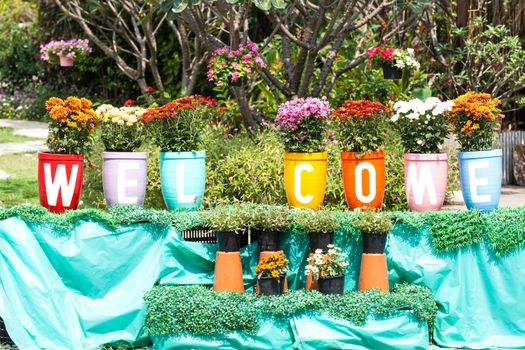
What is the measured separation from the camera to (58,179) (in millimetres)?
5047

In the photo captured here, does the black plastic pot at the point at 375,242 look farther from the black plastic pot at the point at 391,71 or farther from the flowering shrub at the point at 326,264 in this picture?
the black plastic pot at the point at 391,71

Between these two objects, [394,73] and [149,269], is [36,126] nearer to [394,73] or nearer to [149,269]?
[394,73]

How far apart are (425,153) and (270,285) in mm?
1333

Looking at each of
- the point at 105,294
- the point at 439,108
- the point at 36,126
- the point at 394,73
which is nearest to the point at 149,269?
the point at 105,294

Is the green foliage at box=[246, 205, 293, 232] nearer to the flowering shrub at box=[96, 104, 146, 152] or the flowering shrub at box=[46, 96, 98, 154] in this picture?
the flowering shrub at box=[96, 104, 146, 152]

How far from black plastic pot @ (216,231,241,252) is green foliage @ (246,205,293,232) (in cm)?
12

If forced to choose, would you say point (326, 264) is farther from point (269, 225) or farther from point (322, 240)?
point (269, 225)

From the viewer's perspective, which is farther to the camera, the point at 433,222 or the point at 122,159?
the point at 122,159

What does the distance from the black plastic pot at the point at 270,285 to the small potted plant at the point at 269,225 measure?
20 centimetres

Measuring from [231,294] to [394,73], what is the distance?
12.7 ft

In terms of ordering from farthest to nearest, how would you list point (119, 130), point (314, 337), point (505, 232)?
point (119, 130) → point (505, 232) → point (314, 337)

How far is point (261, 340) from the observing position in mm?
4602

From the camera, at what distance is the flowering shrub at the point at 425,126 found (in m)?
5.22

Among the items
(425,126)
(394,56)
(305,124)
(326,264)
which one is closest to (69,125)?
(305,124)
